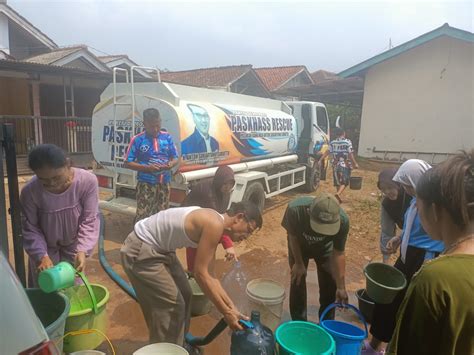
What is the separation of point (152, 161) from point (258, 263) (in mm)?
2053

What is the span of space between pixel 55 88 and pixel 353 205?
10.4 meters

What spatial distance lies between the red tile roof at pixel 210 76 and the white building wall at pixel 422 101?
26.8 feet

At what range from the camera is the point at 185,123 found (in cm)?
519

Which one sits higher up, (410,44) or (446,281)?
(410,44)

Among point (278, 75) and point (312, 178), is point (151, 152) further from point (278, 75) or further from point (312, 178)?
point (278, 75)

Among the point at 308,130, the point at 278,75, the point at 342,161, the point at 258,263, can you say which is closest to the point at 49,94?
the point at 308,130

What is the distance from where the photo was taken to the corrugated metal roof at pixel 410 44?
40.7ft

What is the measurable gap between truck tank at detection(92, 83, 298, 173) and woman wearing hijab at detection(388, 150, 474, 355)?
421cm

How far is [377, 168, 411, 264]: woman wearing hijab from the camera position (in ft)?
10.5

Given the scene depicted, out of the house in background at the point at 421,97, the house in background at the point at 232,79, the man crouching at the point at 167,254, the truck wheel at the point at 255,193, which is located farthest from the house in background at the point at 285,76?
the man crouching at the point at 167,254

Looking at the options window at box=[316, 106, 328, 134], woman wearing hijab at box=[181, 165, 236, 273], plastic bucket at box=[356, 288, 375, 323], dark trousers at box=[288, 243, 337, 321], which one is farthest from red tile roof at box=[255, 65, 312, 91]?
dark trousers at box=[288, 243, 337, 321]

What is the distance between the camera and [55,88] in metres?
12.2

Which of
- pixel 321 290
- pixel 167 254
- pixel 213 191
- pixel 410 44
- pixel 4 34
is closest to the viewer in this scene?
pixel 167 254

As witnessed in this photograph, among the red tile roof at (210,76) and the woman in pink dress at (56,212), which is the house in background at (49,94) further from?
the woman in pink dress at (56,212)
